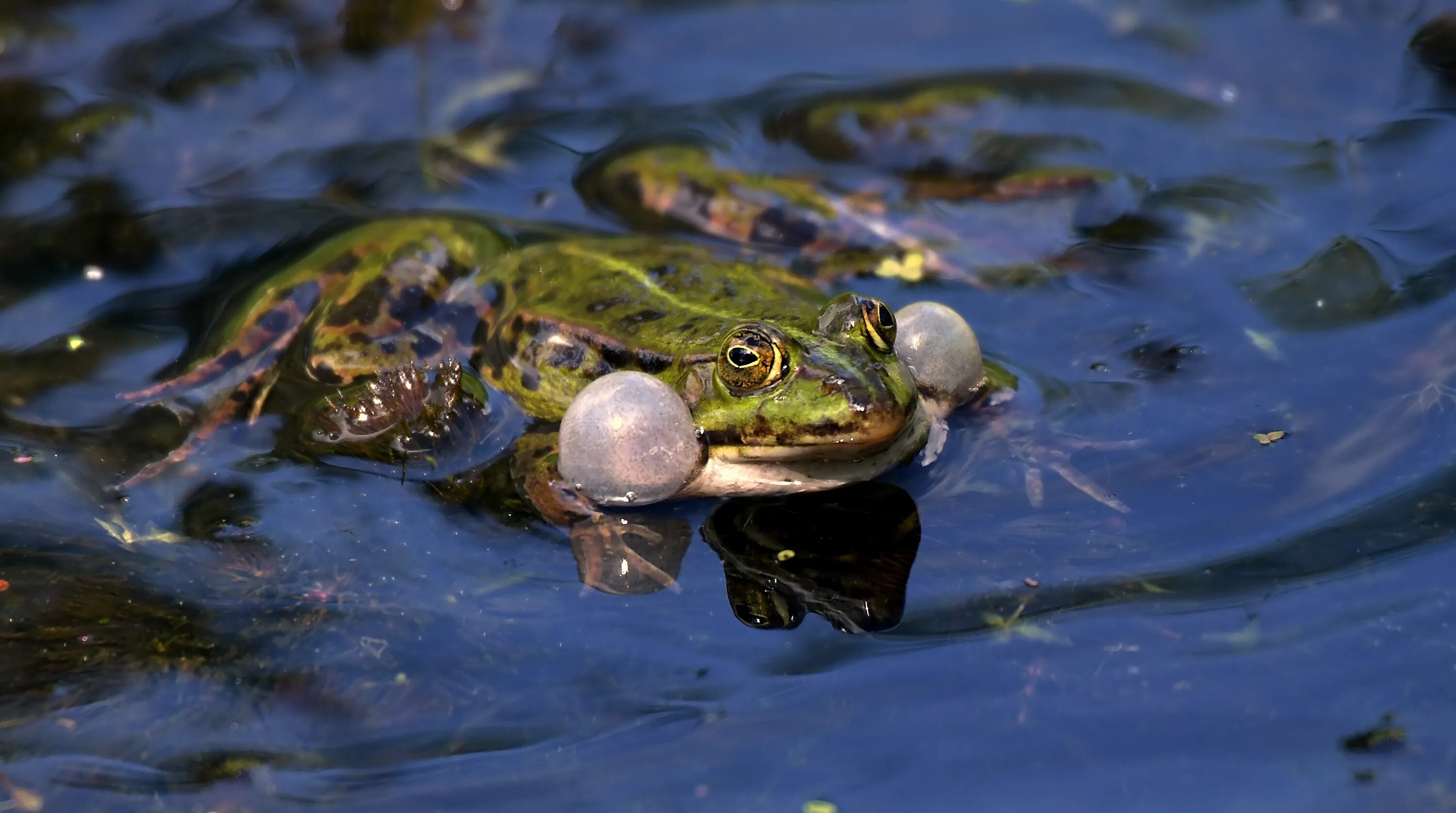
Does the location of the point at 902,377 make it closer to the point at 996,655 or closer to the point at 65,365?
the point at 996,655

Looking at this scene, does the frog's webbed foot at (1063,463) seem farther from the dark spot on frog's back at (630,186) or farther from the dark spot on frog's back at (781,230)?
the dark spot on frog's back at (630,186)

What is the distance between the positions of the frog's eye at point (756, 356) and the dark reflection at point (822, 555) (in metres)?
0.54

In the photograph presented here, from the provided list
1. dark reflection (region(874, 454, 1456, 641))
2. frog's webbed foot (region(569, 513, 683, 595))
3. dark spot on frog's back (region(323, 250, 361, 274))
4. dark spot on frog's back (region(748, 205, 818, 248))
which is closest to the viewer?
dark reflection (region(874, 454, 1456, 641))

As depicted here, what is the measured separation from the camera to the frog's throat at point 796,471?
14.7ft

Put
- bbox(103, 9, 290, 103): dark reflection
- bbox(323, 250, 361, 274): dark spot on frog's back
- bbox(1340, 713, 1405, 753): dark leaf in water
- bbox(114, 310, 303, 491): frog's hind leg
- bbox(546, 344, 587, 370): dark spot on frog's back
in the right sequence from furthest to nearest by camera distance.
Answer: bbox(103, 9, 290, 103): dark reflection < bbox(323, 250, 361, 274): dark spot on frog's back < bbox(546, 344, 587, 370): dark spot on frog's back < bbox(114, 310, 303, 491): frog's hind leg < bbox(1340, 713, 1405, 753): dark leaf in water

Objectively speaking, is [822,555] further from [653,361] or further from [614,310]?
[614,310]

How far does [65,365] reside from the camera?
5.44 m

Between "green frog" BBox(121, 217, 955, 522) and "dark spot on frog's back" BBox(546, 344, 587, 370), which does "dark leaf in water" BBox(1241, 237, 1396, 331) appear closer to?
"green frog" BBox(121, 217, 955, 522)

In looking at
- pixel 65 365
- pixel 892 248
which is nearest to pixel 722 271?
pixel 892 248

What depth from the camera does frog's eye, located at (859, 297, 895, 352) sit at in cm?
424

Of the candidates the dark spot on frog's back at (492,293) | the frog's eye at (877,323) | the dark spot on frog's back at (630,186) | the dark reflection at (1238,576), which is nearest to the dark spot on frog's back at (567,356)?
the dark spot on frog's back at (492,293)

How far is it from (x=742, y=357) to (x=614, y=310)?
92cm

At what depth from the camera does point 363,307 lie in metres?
5.33

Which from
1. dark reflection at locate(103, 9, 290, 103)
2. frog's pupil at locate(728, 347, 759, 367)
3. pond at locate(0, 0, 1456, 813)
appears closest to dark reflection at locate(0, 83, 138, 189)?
pond at locate(0, 0, 1456, 813)
